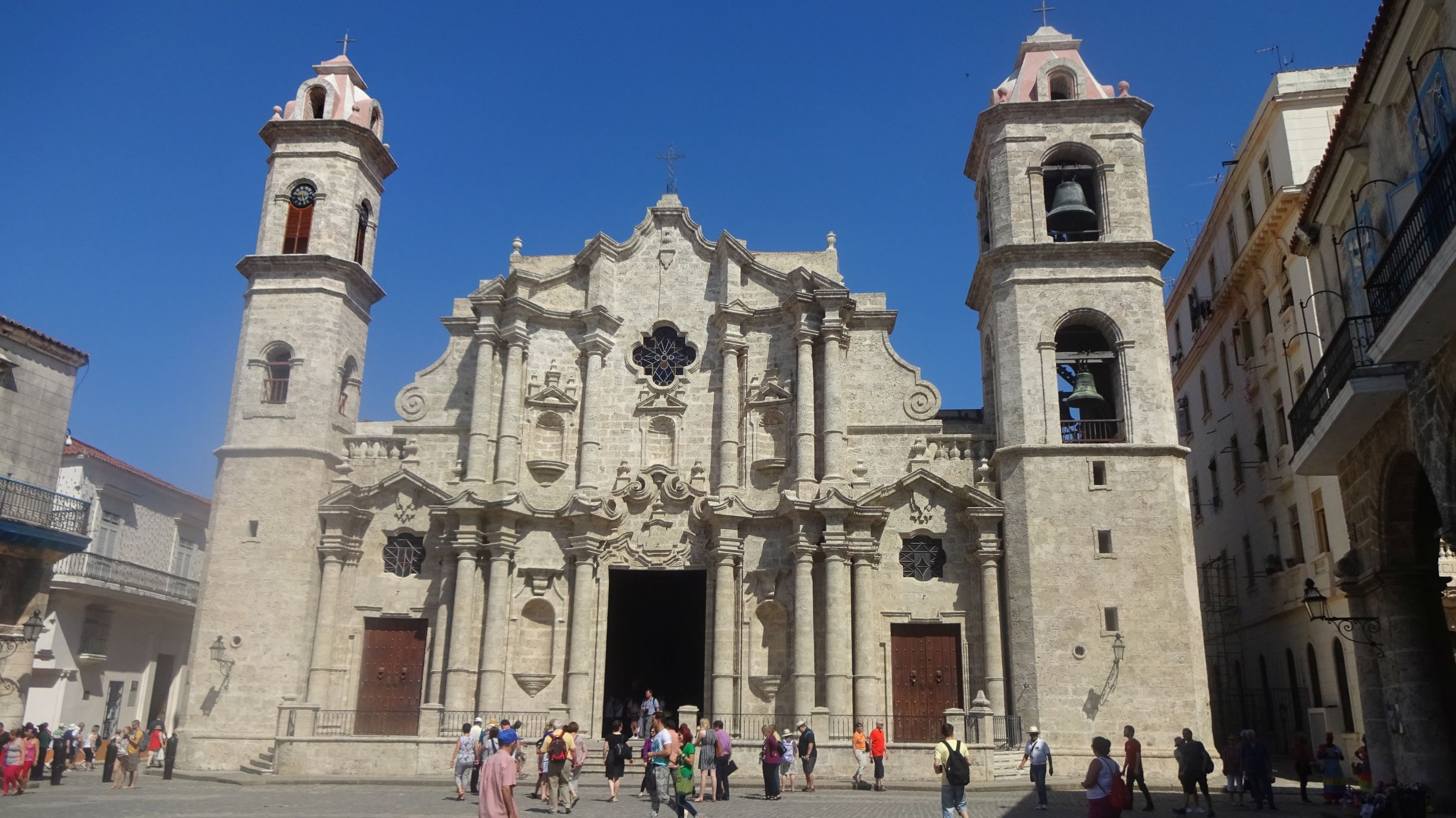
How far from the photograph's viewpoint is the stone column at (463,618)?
23.8 metres

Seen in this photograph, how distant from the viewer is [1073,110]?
26250 millimetres

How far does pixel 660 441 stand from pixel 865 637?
6.95 metres

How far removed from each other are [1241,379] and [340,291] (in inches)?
932

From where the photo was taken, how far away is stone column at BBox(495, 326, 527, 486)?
25.9 meters

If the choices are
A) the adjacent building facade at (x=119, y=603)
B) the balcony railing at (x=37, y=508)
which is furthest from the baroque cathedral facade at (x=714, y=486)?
the adjacent building facade at (x=119, y=603)

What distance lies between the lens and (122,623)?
3152 cm

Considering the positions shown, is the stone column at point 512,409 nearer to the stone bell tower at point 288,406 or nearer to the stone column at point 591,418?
the stone column at point 591,418

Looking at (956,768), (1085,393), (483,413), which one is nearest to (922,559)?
(1085,393)

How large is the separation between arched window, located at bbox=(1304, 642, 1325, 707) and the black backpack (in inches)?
634

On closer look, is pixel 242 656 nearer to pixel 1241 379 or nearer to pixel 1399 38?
pixel 1399 38

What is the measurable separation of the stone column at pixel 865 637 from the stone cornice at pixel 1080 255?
23.9 feet

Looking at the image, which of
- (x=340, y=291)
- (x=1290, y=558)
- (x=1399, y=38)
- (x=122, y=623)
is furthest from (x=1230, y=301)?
(x=122, y=623)

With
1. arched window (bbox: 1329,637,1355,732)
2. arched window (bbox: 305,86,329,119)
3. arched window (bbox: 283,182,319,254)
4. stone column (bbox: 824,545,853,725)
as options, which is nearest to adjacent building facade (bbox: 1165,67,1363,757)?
arched window (bbox: 1329,637,1355,732)

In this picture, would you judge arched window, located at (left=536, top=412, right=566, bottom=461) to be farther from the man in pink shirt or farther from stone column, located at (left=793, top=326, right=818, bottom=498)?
the man in pink shirt
